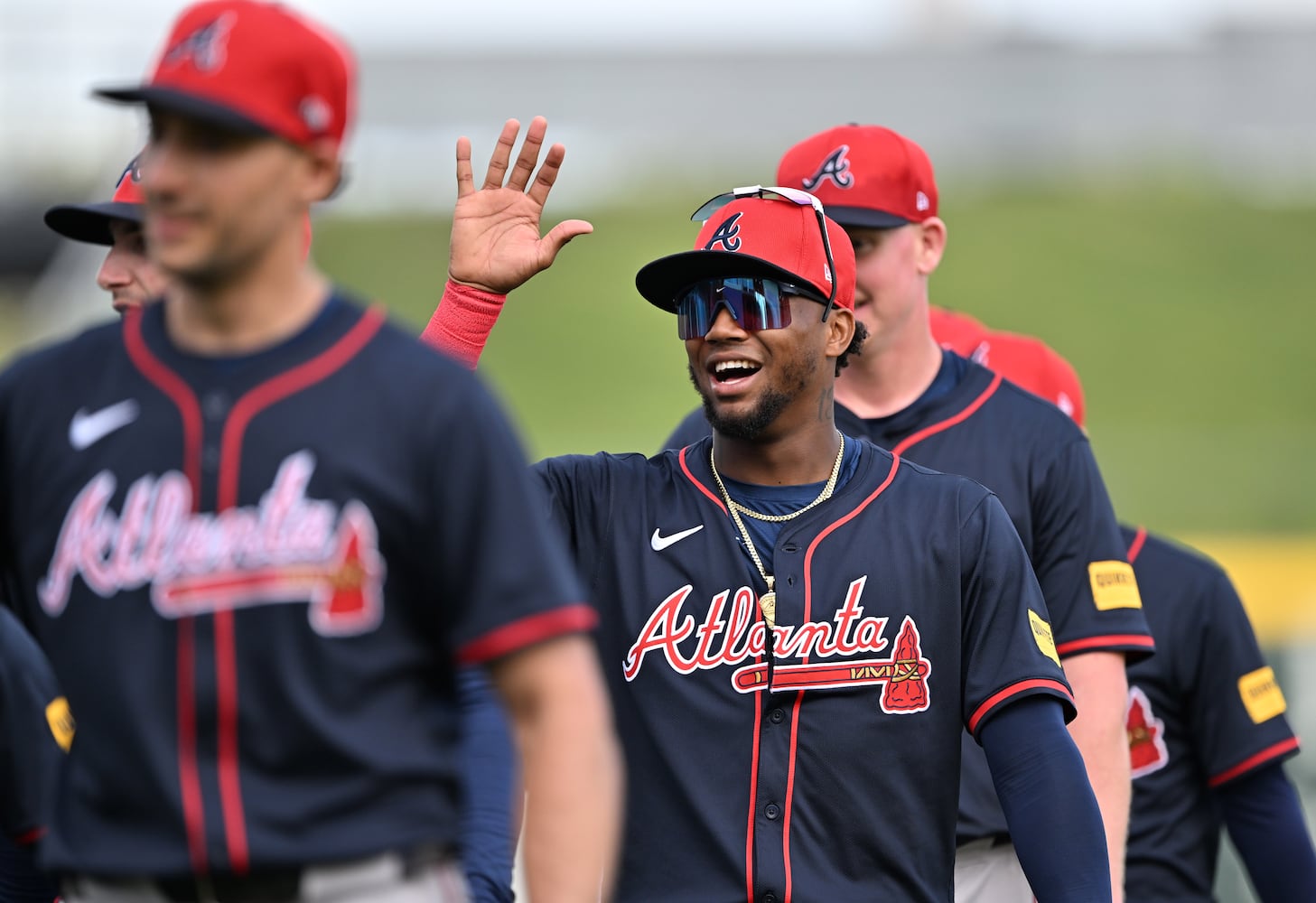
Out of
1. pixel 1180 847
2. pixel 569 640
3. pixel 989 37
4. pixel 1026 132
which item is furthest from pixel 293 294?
pixel 989 37

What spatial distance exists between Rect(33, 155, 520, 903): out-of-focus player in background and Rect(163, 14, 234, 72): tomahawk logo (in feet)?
4.57

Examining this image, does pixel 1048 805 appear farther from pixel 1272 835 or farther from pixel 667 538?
pixel 1272 835

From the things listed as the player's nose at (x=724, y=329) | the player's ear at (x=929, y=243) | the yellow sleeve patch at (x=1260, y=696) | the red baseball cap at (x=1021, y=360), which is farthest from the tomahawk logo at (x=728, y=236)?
the yellow sleeve patch at (x=1260, y=696)

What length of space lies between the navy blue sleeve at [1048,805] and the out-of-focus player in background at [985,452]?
0.60m

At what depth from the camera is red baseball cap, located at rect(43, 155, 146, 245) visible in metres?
4.15

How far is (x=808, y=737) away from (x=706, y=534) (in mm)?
458

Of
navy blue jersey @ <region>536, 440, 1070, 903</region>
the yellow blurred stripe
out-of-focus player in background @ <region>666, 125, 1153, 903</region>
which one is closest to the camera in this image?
navy blue jersey @ <region>536, 440, 1070, 903</region>

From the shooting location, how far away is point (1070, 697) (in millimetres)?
3729

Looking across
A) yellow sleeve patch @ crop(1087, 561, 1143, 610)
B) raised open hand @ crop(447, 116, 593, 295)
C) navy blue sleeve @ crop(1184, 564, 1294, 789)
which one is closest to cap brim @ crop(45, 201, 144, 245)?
raised open hand @ crop(447, 116, 593, 295)

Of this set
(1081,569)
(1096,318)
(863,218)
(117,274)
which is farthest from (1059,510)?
(1096,318)

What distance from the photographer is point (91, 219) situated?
13.9ft

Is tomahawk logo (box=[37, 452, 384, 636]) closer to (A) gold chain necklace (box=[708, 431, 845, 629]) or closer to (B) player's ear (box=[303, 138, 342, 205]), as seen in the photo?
(B) player's ear (box=[303, 138, 342, 205])

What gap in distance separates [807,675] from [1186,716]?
1.97 metres

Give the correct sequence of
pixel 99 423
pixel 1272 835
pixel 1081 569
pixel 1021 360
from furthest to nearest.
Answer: pixel 1021 360 < pixel 1272 835 < pixel 1081 569 < pixel 99 423
